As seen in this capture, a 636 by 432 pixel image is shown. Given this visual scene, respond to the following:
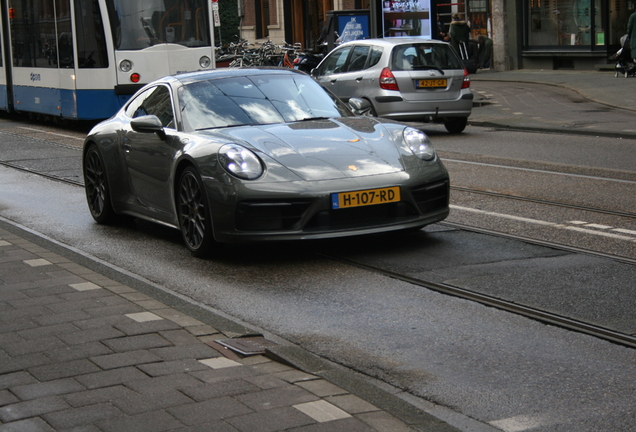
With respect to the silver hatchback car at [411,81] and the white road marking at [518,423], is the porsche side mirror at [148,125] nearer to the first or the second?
the white road marking at [518,423]

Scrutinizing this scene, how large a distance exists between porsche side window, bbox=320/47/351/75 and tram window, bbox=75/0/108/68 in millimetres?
4057

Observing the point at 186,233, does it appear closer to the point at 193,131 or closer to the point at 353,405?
the point at 193,131

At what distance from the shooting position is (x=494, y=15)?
31281 mm

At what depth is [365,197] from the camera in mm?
6758

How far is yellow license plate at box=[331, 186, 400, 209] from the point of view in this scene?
6.70m

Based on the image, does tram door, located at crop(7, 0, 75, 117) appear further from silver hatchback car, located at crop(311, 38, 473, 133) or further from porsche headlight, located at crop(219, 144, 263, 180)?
porsche headlight, located at crop(219, 144, 263, 180)

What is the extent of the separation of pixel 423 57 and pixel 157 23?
532 centimetres

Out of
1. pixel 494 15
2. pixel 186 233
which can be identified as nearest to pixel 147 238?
pixel 186 233

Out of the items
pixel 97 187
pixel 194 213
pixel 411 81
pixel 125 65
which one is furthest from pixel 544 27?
pixel 194 213

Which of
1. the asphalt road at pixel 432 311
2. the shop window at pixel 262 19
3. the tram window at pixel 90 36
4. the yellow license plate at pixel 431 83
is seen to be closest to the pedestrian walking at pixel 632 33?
the yellow license plate at pixel 431 83

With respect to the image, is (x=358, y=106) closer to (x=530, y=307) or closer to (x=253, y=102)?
(x=253, y=102)

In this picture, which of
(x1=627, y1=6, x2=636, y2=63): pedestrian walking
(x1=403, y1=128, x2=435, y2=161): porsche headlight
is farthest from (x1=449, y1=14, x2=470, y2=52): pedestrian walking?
(x1=403, y1=128, x2=435, y2=161): porsche headlight

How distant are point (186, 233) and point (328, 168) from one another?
1235 millimetres

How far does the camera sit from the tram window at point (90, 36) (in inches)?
707
